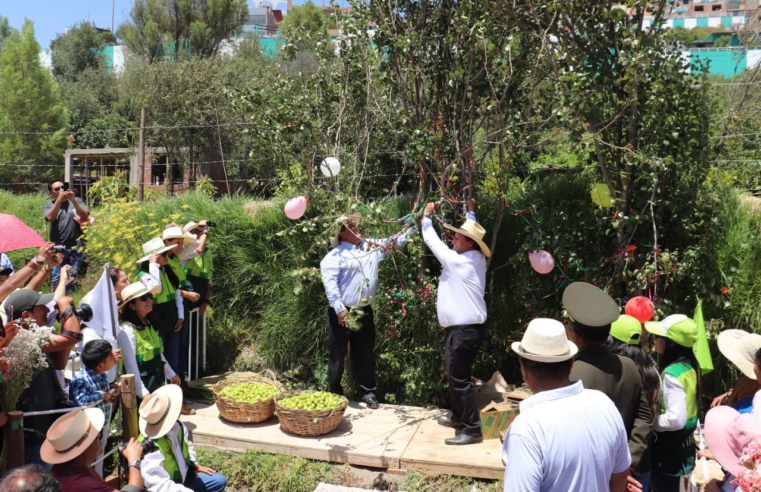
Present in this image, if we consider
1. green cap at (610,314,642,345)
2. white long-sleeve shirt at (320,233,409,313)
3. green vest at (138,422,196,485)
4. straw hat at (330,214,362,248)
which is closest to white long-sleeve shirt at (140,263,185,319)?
white long-sleeve shirt at (320,233,409,313)

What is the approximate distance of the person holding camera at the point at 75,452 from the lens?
2939 mm

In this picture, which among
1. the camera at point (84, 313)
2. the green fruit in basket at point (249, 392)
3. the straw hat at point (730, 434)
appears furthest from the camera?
the green fruit in basket at point (249, 392)

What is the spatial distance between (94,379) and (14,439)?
0.63 metres

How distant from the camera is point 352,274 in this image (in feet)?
→ 19.2

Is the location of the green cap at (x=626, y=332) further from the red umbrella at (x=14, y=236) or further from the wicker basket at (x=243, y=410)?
the red umbrella at (x=14, y=236)

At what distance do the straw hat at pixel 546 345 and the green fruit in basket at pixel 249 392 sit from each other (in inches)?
142

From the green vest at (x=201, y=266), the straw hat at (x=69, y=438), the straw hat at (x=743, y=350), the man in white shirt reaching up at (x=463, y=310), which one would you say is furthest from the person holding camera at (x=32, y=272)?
the straw hat at (x=743, y=350)

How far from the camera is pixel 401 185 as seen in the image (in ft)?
27.5

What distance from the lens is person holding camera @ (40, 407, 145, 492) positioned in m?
2.94

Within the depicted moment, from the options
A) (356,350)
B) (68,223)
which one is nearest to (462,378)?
(356,350)

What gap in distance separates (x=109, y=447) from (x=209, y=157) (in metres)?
15.5

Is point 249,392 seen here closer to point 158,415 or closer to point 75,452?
point 158,415

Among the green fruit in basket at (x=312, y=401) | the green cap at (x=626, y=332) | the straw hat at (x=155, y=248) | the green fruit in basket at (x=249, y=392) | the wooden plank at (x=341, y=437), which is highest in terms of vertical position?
the straw hat at (x=155, y=248)

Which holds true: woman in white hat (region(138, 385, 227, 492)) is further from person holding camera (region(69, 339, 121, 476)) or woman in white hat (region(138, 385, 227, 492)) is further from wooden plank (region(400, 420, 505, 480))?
wooden plank (region(400, 420, 505, 480))
